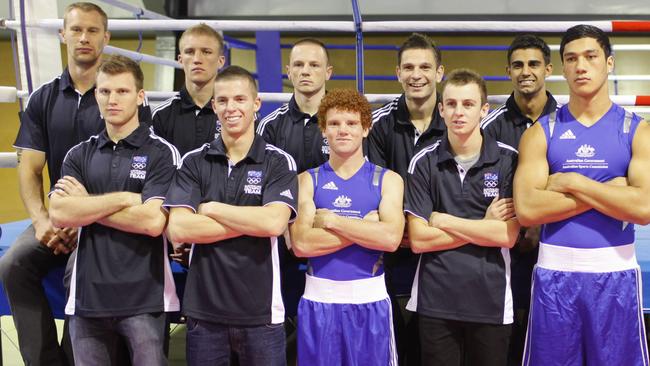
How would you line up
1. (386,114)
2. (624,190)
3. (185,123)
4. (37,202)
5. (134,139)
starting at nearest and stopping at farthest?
(624,190) < (134,139) < (37,202) < (386,114) < (185,123)

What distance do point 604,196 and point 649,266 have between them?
0.79m

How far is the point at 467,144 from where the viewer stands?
9.11 feet

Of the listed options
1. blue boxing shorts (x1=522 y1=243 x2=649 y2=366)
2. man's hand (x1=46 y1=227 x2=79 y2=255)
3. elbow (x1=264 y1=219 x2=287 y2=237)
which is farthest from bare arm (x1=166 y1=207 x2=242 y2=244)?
blue boxing shorts (x1=522 y1=243 x2=649 y2=366)

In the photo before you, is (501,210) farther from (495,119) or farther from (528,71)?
(528,71)

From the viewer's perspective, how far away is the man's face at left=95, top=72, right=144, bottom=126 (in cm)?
278

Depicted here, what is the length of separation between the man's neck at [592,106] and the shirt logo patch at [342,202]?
1050mm

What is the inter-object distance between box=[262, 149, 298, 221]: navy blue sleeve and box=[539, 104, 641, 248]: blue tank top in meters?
1.10

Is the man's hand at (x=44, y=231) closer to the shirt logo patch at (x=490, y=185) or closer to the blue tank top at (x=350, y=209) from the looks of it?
the blue tank top at (x=350, y=209)

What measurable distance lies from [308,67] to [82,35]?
118cm

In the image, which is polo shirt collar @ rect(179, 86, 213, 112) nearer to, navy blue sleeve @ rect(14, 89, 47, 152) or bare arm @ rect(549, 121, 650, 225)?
navy blue sleeve @ rect(14, 89, 47, 152)

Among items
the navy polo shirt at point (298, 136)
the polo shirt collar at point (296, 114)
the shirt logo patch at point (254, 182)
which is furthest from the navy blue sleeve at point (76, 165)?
the polo shirt collar at point (296, 114)

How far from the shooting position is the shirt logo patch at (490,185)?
2.72 metres

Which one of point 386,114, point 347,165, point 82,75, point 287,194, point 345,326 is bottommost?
point 345,326

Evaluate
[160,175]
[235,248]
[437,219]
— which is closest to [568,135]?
[437,219]
